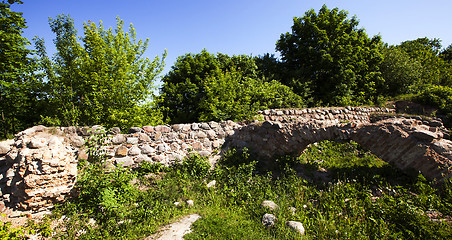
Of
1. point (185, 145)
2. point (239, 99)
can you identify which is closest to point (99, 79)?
point (185, 145)

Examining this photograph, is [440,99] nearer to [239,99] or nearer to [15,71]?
[239,99]

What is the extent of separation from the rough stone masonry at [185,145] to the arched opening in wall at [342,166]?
1.73 feet

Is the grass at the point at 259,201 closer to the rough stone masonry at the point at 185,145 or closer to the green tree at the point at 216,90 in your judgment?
the rough stone masonry at the point at 185,145

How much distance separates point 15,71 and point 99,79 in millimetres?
5063

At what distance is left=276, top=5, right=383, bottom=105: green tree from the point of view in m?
14.8

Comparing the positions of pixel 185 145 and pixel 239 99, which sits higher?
pixel 239 99

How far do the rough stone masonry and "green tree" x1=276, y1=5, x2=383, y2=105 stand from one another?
26.2 ft

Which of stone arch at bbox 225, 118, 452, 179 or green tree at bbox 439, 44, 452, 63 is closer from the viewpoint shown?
stone arch at bbox 225, 118, 452, 179

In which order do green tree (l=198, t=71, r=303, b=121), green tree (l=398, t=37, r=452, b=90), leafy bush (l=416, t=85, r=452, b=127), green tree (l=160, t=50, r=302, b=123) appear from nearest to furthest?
green tree (l=198, t=71, r=303, b=121), green tree (l=160, t=50, r=302, b=123), leafy bush (l=416, t=85, r=452, b=127), green tree (l=398, t=37, r=452, b=90)

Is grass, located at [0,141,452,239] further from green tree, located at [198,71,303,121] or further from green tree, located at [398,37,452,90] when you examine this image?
green tree, located at [398,37,452,90]

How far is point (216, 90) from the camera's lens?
34.7 feet

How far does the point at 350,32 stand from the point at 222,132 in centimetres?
1548

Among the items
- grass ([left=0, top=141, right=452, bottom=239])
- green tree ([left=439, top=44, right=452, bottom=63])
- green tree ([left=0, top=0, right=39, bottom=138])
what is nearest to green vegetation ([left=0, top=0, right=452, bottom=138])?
green tree ([left=0, top=0, right=39, bottom=138])

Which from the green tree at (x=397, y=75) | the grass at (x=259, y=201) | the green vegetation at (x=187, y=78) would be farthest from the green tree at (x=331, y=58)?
the grass at (x=259, y=201)
